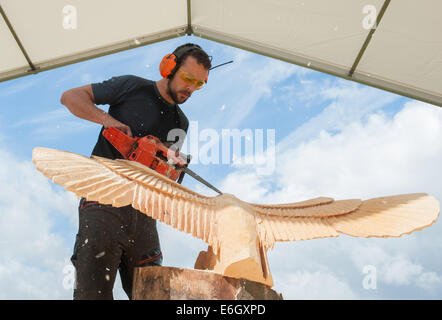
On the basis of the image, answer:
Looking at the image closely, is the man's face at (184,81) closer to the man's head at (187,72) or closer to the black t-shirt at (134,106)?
the man's head at (187,72)

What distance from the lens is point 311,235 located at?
7.18 feet

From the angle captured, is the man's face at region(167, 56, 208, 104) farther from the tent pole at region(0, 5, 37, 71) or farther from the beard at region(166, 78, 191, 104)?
the tent pole at region(0, 5, 37, 71)

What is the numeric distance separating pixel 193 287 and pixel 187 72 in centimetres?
181

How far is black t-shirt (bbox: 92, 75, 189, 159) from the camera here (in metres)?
2.87

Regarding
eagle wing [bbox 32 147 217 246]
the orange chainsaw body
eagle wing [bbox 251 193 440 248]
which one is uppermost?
the orange chainsaw body

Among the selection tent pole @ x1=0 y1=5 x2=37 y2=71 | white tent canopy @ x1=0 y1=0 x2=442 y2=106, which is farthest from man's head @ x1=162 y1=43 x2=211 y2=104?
tent pole @ x1=0 y1=5 x2=37 y2=71

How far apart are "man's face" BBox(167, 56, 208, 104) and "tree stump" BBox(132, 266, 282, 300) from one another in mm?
1624

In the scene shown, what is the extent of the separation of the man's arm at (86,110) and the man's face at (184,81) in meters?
0.61

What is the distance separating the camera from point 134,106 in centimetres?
295

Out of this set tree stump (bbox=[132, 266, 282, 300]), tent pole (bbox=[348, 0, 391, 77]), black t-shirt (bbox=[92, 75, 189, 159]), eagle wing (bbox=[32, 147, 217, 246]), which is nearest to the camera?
eagle wing (bbox=[32, 147, 217, 246])

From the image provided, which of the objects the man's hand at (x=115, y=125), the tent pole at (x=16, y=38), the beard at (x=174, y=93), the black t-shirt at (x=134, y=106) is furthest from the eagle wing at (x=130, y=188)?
the tent pole at (x=16, y=38)

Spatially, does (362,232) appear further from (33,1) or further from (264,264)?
(33,1)
